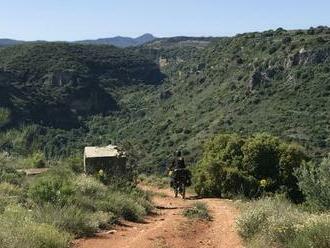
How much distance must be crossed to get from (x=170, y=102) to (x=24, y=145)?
7946cm

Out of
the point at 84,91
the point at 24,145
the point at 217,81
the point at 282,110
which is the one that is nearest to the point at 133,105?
the point at 84,91

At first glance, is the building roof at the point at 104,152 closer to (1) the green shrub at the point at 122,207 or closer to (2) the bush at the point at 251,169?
(2) the bush at the point at 251,169

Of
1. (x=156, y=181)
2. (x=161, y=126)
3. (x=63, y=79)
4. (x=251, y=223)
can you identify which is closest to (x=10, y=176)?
(x=251, y=223)

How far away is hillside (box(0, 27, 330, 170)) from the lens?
68.3 m

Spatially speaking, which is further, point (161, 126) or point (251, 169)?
point (161, 126)

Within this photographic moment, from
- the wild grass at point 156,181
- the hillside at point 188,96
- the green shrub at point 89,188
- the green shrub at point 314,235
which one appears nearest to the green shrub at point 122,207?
the green shrub at point 89,188

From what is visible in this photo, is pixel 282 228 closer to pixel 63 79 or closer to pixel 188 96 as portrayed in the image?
pixel 188 96

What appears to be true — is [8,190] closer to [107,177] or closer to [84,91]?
[107,177]

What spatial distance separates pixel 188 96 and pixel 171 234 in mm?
90391

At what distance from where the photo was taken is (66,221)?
11.0 meters

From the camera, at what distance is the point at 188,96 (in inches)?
4006

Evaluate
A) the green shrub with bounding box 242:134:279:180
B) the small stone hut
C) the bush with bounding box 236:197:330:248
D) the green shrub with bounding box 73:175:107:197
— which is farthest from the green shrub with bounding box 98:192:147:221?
the green shrub with bounding box 242:134:279:180

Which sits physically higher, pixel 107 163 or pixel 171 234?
pixel 171 234

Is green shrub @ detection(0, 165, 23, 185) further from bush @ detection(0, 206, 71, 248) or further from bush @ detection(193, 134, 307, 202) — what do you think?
bush @ detection(193, 134, 307, 202)
